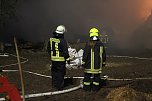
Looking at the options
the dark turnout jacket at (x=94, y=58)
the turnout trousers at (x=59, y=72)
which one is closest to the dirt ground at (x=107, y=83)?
the turnout trousers at (x=59, y=72)

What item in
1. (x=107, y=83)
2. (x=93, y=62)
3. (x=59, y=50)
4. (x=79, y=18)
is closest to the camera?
(x=93, y=62)

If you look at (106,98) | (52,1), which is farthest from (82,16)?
(106,98)

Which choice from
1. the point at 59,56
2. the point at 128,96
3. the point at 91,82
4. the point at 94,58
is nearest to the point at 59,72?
the point at 59,56

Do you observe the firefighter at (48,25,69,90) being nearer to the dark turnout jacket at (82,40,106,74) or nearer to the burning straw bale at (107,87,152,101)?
the dark turnout jacket at (82,40,106,74)

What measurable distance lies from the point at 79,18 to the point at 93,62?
17.6m

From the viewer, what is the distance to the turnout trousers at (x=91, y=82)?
10.2 m

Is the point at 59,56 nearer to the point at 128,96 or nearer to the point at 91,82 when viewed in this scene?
the point at 91,82

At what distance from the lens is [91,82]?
10250mm

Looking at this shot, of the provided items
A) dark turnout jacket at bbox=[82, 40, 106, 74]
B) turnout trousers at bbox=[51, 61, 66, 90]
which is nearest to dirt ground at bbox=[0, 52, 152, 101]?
turnout trousers at bbox=[51, 61, 66, 90]

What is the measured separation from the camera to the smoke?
84.7ft

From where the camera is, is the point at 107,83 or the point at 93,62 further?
the point at 107,83

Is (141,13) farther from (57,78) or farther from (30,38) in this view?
(57,78)

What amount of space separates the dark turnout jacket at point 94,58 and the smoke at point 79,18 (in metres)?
14.9

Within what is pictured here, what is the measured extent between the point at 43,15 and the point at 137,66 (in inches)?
585
